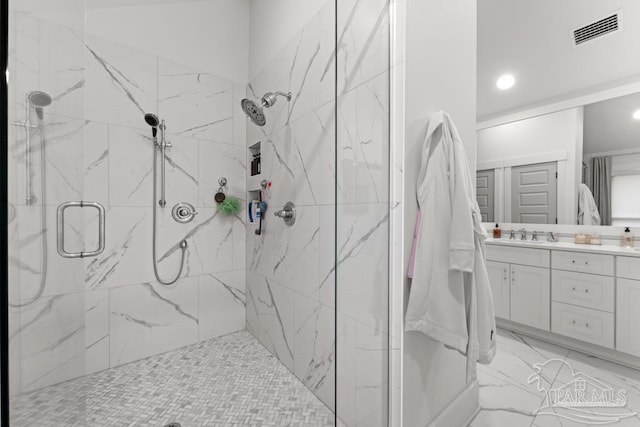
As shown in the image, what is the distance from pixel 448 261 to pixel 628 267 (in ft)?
5.90

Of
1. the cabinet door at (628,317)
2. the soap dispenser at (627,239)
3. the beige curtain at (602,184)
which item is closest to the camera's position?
the cabinet door at (628,317)

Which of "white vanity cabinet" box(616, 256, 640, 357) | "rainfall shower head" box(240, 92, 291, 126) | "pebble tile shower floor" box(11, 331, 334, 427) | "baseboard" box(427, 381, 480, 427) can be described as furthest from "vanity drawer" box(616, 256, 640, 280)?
"rainfall shower head" box(240, 92, 291, 126)

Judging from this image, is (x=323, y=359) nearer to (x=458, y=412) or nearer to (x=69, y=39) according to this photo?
(x=458, y=412)

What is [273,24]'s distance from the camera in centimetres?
185

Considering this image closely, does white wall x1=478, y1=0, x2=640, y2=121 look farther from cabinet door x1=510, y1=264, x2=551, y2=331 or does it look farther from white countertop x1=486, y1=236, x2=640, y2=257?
cabinet door x1=510, y1=264, x2=551, y2=331

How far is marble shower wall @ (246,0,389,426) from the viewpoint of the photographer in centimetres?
99

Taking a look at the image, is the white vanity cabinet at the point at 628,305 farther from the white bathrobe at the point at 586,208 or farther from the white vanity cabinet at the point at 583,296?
the white bathrobe at the point at 586,208

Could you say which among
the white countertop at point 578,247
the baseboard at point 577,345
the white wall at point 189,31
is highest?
the white wall at point 189,31

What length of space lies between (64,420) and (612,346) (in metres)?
2.98

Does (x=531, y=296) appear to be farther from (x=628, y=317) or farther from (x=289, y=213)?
(x=289, y=213)

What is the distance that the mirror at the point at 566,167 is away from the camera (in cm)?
209

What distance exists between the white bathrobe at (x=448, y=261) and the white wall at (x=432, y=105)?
70 mm

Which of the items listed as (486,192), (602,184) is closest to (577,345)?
(602,184)

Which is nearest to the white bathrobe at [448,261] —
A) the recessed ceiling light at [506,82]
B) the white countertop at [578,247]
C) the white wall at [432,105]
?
the white wall at [432,105]
